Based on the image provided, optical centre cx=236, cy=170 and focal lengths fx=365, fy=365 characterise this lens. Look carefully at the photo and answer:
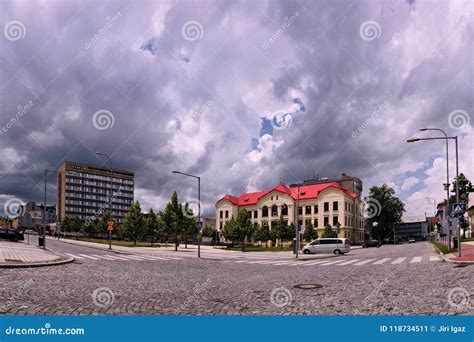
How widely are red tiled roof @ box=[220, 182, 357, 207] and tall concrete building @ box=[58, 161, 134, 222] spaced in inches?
3429

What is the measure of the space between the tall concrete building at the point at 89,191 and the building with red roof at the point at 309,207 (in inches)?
3519

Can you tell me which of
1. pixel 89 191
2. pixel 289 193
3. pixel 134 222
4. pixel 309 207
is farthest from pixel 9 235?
pixel 89 191

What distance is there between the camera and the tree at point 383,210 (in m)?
83.8

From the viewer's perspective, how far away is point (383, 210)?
276ft

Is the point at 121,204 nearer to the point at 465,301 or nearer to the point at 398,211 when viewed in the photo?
the point at 398,211

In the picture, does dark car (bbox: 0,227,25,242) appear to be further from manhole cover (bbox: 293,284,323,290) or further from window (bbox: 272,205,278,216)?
window (bbox: 272,205,278,216)

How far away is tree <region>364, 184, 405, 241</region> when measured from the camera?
8381 cm

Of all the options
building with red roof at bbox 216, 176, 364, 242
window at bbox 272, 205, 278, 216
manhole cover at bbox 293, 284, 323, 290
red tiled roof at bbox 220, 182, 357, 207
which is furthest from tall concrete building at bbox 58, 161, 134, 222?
manhole cover at bbox 293, 284, 323, 290

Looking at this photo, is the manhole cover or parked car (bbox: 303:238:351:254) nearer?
the manhole cover

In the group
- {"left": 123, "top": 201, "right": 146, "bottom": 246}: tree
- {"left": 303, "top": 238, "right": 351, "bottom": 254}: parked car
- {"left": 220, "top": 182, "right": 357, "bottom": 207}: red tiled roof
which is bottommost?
{"left": 303, "top": 238, "right": 351, "bottom": 254}: parked car

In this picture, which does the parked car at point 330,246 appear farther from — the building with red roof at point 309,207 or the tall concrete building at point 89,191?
the tall concrete building at point 89,191

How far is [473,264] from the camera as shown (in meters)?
17.3

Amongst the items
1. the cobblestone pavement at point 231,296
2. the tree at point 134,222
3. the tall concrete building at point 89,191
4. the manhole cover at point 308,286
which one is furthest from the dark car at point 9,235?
the tall concrete building at point 89,191

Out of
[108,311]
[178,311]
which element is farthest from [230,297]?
[108,311]
